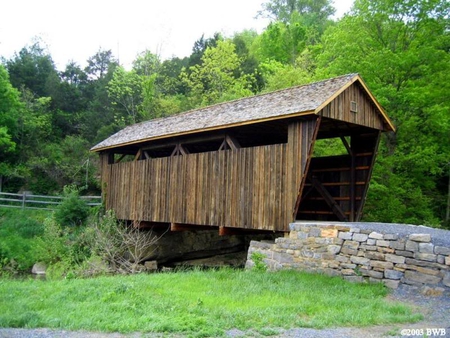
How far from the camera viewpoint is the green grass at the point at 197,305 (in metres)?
4.98

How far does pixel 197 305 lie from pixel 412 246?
403 centimetres

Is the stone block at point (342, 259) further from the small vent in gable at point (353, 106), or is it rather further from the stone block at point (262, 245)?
the small vent in gable at point (353, 106)

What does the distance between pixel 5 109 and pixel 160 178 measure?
13388mm

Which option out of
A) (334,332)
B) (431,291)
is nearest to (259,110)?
(431,291)

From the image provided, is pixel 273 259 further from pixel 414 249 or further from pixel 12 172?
Answer: pixel 12 172

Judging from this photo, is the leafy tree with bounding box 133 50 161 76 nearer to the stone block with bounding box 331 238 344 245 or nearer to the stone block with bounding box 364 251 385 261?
the stone block with bounding box 331 238 344 245

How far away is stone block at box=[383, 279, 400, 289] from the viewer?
754cm

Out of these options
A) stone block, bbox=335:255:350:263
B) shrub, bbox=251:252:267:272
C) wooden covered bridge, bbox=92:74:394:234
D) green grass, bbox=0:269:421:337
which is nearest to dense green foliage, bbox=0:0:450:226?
wooden covered bridge, bbox=92:74:394:234

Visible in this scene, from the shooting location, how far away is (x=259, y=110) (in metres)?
10.5

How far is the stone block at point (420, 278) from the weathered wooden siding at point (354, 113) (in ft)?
12.2

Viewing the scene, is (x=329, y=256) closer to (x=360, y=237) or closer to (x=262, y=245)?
(x=360, y=237)

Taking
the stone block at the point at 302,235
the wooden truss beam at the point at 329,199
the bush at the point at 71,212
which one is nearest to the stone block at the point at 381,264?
the stone block at the point at 302,235

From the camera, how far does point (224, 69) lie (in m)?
27.1

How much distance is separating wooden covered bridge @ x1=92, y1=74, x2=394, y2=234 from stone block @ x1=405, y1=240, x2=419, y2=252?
8.44ft
